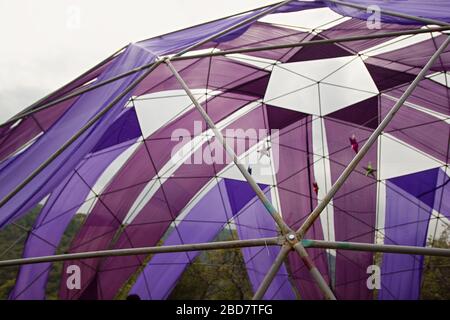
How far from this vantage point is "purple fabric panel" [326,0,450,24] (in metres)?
4.93

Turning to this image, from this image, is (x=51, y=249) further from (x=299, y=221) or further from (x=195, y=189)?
(x=299, y=221)

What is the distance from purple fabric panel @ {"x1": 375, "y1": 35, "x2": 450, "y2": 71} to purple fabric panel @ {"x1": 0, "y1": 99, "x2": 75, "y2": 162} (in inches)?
261

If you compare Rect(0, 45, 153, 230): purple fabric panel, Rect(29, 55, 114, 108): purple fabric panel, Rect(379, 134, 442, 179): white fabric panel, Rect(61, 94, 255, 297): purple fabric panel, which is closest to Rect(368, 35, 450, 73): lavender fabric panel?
Rect(379, 134, 442, 179): white fabric panel

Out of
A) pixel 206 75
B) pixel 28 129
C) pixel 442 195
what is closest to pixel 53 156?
pixel 28 129

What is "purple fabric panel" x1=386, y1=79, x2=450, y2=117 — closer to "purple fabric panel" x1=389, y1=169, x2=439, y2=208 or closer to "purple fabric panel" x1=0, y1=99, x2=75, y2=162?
"purple fabric panel" x1=389, y1=169, x2=439, y2=208

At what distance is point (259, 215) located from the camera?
35.8ft

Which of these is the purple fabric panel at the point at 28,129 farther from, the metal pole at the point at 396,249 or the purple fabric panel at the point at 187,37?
the metal pole at the point at 396,249

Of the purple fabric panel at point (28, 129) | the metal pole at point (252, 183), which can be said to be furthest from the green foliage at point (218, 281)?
the metal pole at point (252, 183)

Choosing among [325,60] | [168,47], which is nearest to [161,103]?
[168,47]

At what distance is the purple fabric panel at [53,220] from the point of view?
8.70 meters

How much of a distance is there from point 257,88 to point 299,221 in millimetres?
4593

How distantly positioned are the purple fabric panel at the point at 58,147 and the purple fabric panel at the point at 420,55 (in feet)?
17.5

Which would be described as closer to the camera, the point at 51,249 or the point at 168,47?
the point at 168,47

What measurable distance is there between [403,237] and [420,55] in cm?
561
